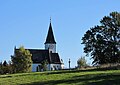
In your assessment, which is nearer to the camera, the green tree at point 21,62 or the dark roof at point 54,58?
the green tree at point 21,62

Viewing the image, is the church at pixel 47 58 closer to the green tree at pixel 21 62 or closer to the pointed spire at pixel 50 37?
the pointed spire at pixel 50 37

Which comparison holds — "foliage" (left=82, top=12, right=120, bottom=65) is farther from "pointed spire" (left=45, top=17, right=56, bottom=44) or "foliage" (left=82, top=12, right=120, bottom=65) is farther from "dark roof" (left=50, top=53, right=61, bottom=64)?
"pointed spire" (left=45, top=17, right=56, bottom=44)

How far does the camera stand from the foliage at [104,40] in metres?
76.6

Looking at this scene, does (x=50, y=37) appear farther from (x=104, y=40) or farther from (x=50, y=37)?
(x=104, y=40)

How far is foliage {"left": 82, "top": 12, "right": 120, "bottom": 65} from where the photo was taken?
76.6 metres

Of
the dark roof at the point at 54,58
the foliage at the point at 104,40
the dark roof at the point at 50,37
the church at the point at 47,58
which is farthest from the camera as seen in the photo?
the dark roof at the point at 50,37

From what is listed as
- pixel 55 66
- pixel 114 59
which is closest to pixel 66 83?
pixel 114 59

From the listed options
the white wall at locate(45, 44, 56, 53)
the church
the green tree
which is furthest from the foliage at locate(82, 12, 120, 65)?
the white wall at locate(45, 44, 56, 53)

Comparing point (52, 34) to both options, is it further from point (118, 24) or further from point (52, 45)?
point (118, 24)

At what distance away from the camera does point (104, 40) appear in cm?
7888

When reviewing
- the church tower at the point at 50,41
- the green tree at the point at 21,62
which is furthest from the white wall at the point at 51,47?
the green tree at the point at 21,62

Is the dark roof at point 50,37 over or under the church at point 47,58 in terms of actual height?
over

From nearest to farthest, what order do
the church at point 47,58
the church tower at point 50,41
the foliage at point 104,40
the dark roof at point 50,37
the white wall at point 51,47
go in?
the foliage at point 104,40 → the church at point 47,58 → the white wall at point 51,47 → the church tower at point 50,41 → the dark roof at point 50,37

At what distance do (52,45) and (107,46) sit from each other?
233ft
